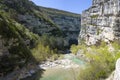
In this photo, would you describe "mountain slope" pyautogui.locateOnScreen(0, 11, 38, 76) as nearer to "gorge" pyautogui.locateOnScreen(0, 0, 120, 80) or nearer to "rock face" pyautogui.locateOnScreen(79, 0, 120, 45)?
"gorge" pyautogui.locateOnScreen(0, 0, 120, 80)

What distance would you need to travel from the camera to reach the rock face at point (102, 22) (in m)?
87.8

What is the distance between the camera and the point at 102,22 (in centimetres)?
10250

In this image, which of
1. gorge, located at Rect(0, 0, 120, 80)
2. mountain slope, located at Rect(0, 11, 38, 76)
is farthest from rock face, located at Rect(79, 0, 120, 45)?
mountain slope, located at Rect(0, 11, 38, 76)

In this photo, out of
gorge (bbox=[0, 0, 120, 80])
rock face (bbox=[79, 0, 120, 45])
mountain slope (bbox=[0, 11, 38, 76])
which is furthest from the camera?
rock face (bbox=[79, 0, 120, 45])

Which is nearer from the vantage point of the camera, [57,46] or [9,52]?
[9,52]

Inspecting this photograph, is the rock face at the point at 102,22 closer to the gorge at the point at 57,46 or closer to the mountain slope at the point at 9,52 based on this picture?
the gorge at the point at 57,46

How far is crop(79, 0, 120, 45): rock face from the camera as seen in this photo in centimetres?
8775

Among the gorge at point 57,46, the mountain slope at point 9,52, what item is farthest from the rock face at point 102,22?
the mountain slope at point 9,52

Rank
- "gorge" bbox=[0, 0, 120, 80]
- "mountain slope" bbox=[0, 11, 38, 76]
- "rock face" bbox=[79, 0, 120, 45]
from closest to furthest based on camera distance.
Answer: "gorge" bbox=[0, 0, 120, 80] → "mountain slope" bbox=[0, 11, 38, 76] → "rock face" bbox=[79, 0, 120, 45]

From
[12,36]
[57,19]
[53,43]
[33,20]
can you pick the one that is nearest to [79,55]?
[53,43]

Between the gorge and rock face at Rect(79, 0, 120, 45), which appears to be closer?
the gorge

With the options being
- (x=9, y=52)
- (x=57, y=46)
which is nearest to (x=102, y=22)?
(x=57, y=46)

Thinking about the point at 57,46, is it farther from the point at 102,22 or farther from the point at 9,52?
the point at 9,52

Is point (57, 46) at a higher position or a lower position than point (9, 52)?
lower
